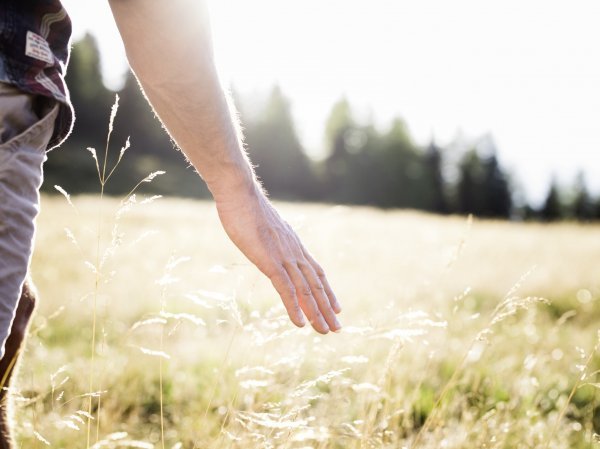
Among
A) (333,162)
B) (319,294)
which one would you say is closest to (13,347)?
(319,294)

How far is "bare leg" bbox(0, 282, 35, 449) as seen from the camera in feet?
5.86

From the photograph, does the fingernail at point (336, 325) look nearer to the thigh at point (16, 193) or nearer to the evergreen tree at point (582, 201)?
the thigh at point (16, 193)

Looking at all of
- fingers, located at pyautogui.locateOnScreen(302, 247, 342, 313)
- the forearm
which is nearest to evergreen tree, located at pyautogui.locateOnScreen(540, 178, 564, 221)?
fingers, located at pyautogui.locateOnScreen(302, 247, 342, 313)

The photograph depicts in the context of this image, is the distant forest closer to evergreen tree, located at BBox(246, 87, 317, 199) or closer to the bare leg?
evergreen tree, located at BBox(246, 87, 317, 199)

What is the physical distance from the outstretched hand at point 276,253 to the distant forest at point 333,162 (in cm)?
4542

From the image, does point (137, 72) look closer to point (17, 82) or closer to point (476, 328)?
point (17, 82)

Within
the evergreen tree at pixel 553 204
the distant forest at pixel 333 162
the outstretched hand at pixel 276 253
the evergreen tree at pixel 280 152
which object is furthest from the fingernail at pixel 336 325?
the evergreen tree at pixel 553 204

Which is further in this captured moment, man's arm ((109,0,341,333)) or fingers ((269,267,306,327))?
fingers ((269,267,306,327))

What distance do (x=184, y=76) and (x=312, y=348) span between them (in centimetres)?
290

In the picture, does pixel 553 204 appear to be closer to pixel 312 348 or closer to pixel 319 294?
pixel 312 348

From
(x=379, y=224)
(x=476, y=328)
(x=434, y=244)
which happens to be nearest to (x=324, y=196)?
(x=379, y=224)

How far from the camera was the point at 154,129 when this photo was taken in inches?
2137

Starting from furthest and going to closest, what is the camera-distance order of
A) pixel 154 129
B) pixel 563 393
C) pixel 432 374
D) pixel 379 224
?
1. pixel 154 129
2. pixel 379 224
3. pixel 432 374
4. pixel 563 393

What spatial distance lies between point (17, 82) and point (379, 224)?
21.1 m
